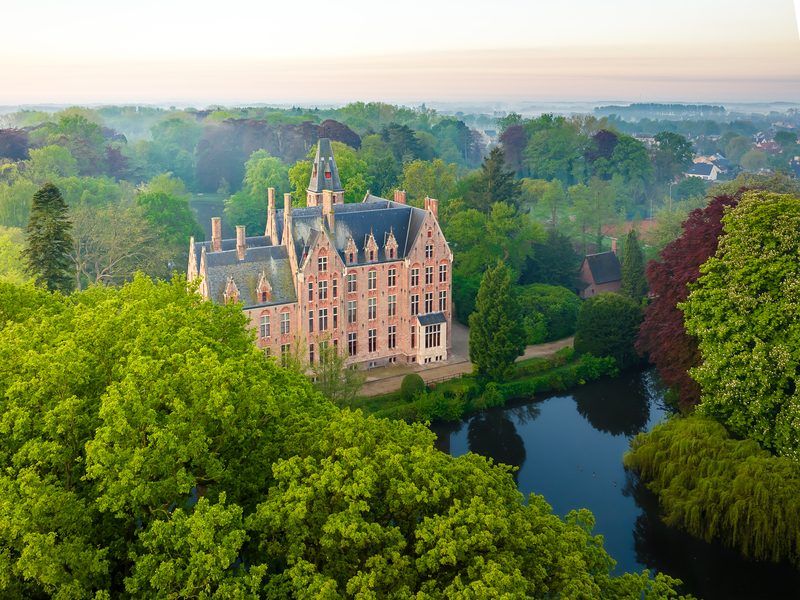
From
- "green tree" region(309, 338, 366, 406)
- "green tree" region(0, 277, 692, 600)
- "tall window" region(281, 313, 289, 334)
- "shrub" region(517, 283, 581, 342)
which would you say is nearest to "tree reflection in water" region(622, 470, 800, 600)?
"green tree" region(0, 277, 692, 600)

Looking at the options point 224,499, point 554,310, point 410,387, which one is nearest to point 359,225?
point 410,387

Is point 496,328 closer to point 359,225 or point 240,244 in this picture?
point 359,225

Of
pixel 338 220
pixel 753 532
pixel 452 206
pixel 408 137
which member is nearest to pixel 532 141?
pixel 408 137

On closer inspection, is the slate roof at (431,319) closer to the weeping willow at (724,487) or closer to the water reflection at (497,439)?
the water reflection at (497,439)

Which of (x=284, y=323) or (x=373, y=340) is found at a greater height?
(x=284, y=323)

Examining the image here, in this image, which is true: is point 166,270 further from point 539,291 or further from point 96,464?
point 96,464
